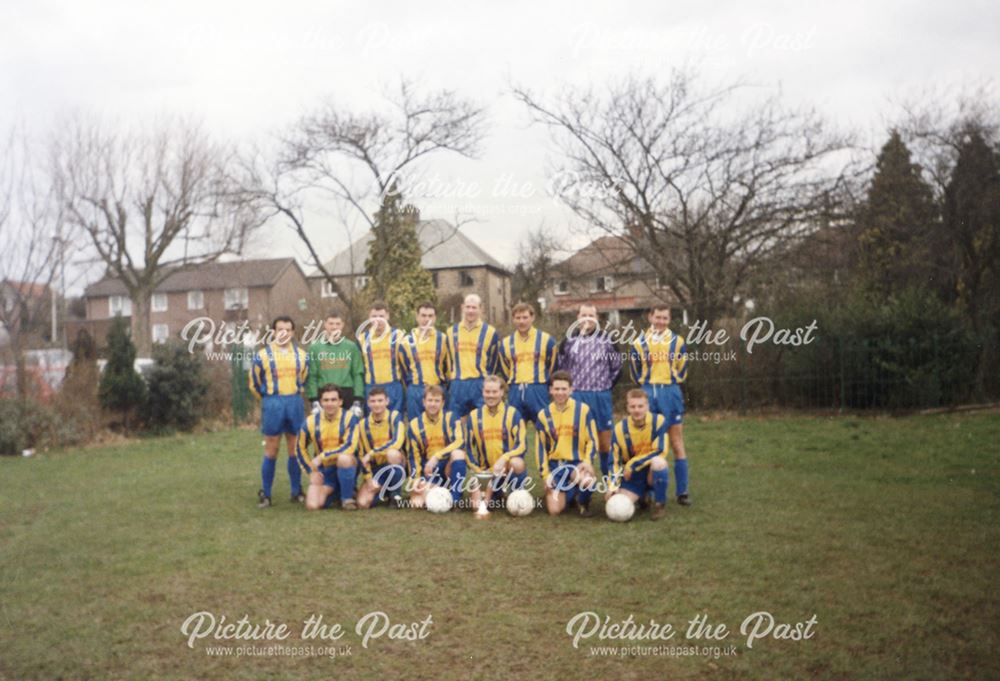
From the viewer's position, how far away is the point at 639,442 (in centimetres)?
708

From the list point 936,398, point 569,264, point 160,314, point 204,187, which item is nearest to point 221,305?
point 160,314

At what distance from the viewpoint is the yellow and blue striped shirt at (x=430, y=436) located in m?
7.55

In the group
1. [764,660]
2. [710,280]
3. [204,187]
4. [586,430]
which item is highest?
[204,187]

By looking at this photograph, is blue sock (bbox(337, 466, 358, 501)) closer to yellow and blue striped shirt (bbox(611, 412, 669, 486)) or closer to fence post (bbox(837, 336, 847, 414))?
yellow and blue striped shirt (bbox(611, 412, 669, 486))

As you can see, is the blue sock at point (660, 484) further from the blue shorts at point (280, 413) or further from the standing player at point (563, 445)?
the blue shorts at point (280, 413)

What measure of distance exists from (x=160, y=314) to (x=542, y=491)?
46.8 metres

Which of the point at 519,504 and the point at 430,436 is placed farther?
the point at 430,436

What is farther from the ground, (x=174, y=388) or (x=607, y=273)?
(x=607, y=273)

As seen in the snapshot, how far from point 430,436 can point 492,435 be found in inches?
24.2

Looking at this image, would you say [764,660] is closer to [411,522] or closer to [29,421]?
[411,522]

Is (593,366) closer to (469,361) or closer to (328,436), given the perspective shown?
(469,361)

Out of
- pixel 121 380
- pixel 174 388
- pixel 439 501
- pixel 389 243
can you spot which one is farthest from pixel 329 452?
pixel 389 243

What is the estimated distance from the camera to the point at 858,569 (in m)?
5.07

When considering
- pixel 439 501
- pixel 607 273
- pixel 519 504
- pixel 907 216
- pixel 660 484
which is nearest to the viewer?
pixel 660 484
